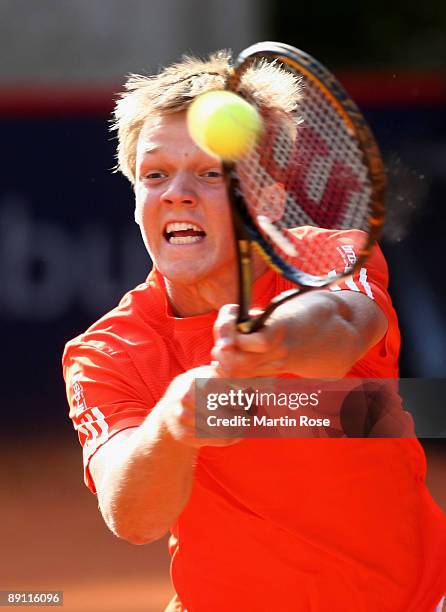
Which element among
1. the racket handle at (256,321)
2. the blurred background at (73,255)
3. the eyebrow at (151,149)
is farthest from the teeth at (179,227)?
the blurred background at (73,255)

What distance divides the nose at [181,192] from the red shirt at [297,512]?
205 mm

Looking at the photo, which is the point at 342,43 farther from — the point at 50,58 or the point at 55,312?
the point at 55,312

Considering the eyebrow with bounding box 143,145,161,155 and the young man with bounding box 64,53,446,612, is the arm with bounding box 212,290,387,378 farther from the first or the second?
the eyebrow with bounding box 143,145,161,155

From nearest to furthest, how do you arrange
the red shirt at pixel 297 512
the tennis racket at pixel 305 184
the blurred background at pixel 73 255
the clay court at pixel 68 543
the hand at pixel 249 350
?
the hand at pixel 249 350
the tennis racket at pixel 305 184
the red shirt at pixel 297 512
the clay court at pixel 68 543
the blurred background at pixel 73 255

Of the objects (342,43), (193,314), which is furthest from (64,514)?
(342,43)

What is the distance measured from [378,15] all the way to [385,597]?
6.83m

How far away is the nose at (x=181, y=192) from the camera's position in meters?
2.04

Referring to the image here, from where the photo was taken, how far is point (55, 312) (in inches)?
226

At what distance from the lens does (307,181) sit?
2.10 m

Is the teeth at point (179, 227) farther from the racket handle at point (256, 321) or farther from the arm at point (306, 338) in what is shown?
the racket handle at point (256, 321)

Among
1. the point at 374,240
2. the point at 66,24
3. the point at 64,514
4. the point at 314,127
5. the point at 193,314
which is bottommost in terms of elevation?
the point at 64,514

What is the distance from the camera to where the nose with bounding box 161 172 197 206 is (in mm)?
2045

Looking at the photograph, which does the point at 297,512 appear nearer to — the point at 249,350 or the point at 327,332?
the point at 327,332

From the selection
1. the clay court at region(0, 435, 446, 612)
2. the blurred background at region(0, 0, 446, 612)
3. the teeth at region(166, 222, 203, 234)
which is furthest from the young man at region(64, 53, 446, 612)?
the blurred background at region(0, 0, 446, 612)
